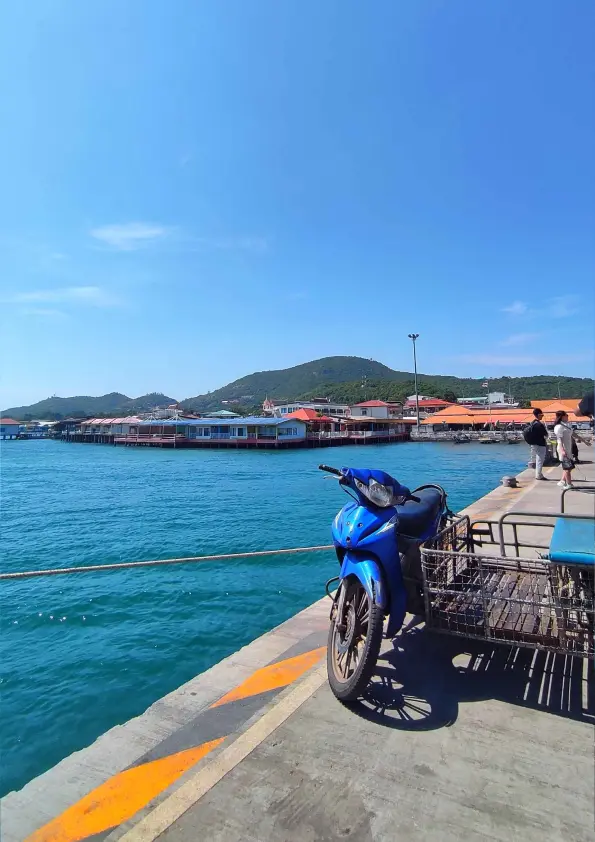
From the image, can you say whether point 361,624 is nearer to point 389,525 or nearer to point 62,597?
point 389,525

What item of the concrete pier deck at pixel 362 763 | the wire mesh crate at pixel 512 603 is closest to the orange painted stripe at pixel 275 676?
the concrete pier deck at pixel 362 763

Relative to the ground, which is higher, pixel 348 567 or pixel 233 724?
pixel 348 567

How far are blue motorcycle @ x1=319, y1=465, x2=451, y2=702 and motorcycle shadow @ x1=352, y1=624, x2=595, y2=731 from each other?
28 centimetres

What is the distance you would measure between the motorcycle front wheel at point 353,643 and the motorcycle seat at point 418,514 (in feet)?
1.64

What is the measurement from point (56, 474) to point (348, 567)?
31923 millimetres

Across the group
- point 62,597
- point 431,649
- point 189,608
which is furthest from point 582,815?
point 62,597

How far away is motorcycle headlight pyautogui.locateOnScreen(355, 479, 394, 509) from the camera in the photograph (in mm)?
3158

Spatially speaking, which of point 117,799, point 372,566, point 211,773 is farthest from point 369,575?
point 117,799

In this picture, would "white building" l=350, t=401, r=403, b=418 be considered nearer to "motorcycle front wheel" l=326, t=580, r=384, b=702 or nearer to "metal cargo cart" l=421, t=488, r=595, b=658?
"metal cargo cart" l=421, t=488, r=595, b=658

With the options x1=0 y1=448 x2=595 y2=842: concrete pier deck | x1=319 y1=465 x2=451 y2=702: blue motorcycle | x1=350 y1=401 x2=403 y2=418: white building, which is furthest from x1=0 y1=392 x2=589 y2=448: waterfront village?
x1=0 y1=448 x2=595 y2=842: concrete pier deck

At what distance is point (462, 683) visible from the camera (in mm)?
2977

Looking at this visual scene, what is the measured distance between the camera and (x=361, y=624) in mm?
3098

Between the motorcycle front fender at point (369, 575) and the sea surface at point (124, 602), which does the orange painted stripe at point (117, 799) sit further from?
the sea surface at point (124, 602)

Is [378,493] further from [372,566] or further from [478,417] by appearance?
[478,417]
